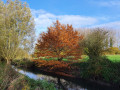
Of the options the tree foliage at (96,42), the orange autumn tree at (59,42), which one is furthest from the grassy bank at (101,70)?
the orange autumn tree at (59,42)

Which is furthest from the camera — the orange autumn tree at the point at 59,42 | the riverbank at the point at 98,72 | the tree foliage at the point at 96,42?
the orange autumn tree at the point at 59,42

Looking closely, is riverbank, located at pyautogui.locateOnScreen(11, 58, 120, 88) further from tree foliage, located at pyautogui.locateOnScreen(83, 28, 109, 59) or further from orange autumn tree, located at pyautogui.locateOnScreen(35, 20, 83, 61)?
orange autumn tree, located at pyautogui.locateOnScreen(35, 20, 83, 61)

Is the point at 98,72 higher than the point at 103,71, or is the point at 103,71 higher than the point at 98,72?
the point at 103,71

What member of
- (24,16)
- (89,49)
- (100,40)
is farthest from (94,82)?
(24,16)

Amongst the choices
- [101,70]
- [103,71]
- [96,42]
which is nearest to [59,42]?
[96,42]

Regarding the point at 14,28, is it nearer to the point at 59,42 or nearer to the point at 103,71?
the point at 59,42

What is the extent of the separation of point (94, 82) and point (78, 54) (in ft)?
11.2

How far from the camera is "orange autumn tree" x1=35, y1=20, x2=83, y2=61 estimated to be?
1241cm

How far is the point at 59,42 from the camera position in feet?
41.3

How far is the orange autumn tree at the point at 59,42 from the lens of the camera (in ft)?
40.7

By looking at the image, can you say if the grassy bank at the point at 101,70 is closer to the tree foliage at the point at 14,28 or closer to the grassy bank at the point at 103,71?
the grassy bank at the point at 103,71

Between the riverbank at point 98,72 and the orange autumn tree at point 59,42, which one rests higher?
Answer: the orange autumn tree at point 59,42

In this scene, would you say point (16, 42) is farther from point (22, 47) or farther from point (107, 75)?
point (107, 75)

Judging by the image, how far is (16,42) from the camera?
44.3 feet
